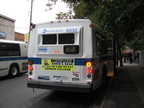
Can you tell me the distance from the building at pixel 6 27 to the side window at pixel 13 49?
1275cm

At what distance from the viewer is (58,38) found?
550 cm

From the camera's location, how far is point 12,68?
428 inches

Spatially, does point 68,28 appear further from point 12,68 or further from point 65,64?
point 12,68

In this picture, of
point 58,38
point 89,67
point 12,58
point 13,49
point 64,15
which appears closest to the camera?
point 89,67

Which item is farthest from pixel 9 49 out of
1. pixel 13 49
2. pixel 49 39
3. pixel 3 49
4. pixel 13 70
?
pixel 49 39

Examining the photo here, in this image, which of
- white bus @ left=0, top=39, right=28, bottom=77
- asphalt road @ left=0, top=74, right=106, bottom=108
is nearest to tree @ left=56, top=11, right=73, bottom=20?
white bus @ left=0, top=39, right=28, bottom=77

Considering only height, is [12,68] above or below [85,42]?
below

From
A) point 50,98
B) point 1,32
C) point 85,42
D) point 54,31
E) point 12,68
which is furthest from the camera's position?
point 1,32

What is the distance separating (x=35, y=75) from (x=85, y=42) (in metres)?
2.23

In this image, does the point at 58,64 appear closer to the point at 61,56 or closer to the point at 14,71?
the point at 61,56

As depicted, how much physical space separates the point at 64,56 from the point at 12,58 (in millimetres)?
6563

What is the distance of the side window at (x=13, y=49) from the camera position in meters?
10.4

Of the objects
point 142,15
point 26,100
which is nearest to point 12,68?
point 26,100

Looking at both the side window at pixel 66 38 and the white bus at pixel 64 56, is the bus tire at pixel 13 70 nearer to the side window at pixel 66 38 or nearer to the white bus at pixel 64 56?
the white bus at pixel 64 56
